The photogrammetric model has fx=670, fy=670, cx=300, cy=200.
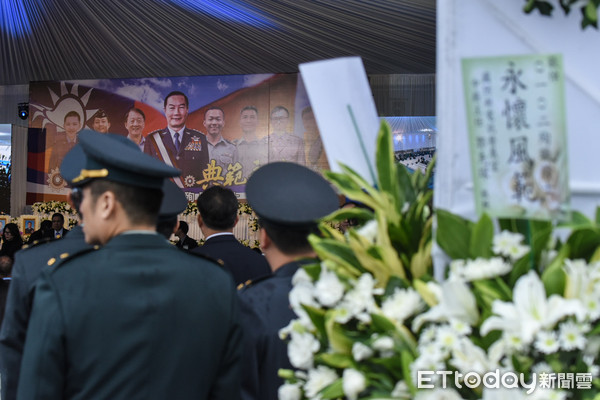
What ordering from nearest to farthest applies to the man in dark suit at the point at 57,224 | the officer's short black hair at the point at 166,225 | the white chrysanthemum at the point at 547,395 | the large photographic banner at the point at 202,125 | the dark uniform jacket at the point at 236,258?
the white chrysanthemum at the point at 547,395, the officer's short black hair at the point at 166,225, the dark uniform jacket at the point at 236,258, the man in dark suit at the point at 57,224, the large photographic banner at the point at 202,125

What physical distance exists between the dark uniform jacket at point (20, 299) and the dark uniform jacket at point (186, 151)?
6.61 m

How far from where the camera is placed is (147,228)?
1455mm

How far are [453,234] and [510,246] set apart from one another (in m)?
0.09

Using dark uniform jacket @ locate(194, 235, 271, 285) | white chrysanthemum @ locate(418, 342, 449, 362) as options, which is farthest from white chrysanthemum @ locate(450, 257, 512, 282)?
dark uniform jacket @ locate(194, 235, 271, 285)

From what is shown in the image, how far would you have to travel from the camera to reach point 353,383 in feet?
3.32

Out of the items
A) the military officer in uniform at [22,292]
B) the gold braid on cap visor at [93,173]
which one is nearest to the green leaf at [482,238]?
the gold braid on cap visor at [93,173]

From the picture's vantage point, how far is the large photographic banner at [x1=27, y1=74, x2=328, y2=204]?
8.64 m

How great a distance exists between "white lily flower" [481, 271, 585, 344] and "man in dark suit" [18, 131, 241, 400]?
0.73 m

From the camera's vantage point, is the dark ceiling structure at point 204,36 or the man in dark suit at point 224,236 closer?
the man in dark suit at point 224,236

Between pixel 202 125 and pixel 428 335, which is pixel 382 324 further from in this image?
pixel 202 125

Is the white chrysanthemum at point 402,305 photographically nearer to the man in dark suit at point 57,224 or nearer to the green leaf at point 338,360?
the green leaf at point 338,360

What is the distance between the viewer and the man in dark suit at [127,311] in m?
1.33

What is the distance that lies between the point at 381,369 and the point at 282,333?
232mm

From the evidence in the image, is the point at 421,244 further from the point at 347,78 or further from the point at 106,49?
the point at 106,49
